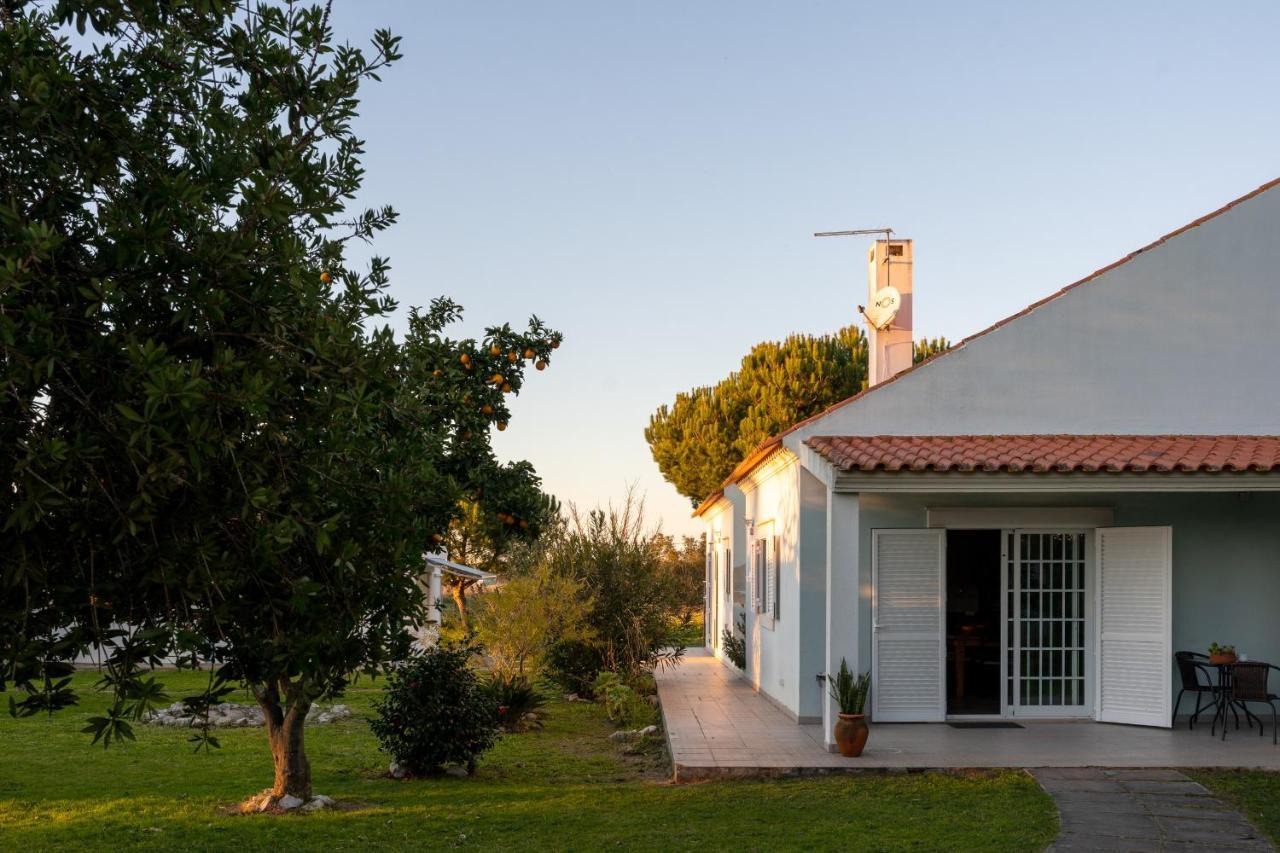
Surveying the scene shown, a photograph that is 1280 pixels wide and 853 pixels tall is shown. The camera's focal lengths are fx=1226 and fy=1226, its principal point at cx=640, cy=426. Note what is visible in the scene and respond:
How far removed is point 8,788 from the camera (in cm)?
1124

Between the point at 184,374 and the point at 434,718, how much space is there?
25.1 feet

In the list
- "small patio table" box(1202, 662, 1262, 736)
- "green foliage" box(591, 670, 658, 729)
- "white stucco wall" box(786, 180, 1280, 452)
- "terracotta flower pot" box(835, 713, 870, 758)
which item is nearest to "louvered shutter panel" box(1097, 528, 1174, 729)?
"small patio table" box(1202, 662, 1262, 736)

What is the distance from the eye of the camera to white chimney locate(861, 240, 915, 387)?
54.1 feet

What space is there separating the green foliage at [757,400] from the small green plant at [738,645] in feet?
47.1

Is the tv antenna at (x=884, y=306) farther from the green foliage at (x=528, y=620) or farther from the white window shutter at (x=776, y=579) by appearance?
the green foliage at (x=528, y=620)

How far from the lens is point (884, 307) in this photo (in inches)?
648

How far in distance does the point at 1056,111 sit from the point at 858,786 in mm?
9260

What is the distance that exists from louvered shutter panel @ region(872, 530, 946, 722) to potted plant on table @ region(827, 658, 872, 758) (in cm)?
192

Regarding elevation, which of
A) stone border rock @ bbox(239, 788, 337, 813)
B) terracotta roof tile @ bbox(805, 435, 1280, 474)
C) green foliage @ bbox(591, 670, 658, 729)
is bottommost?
green foliage @ bbox(591, 670, 658, 729)

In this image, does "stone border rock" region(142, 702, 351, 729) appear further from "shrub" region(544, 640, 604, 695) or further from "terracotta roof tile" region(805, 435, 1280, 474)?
"terracotta roof tile" region(805, 435, 1280, 474)

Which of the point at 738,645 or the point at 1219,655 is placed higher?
the point at 1219,655

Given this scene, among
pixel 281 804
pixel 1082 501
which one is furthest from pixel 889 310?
pixel 281 804

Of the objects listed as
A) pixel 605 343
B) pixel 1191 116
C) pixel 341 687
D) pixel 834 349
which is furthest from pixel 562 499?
pixel 834 349

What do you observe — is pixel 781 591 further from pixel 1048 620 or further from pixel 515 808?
pixel 515 808
